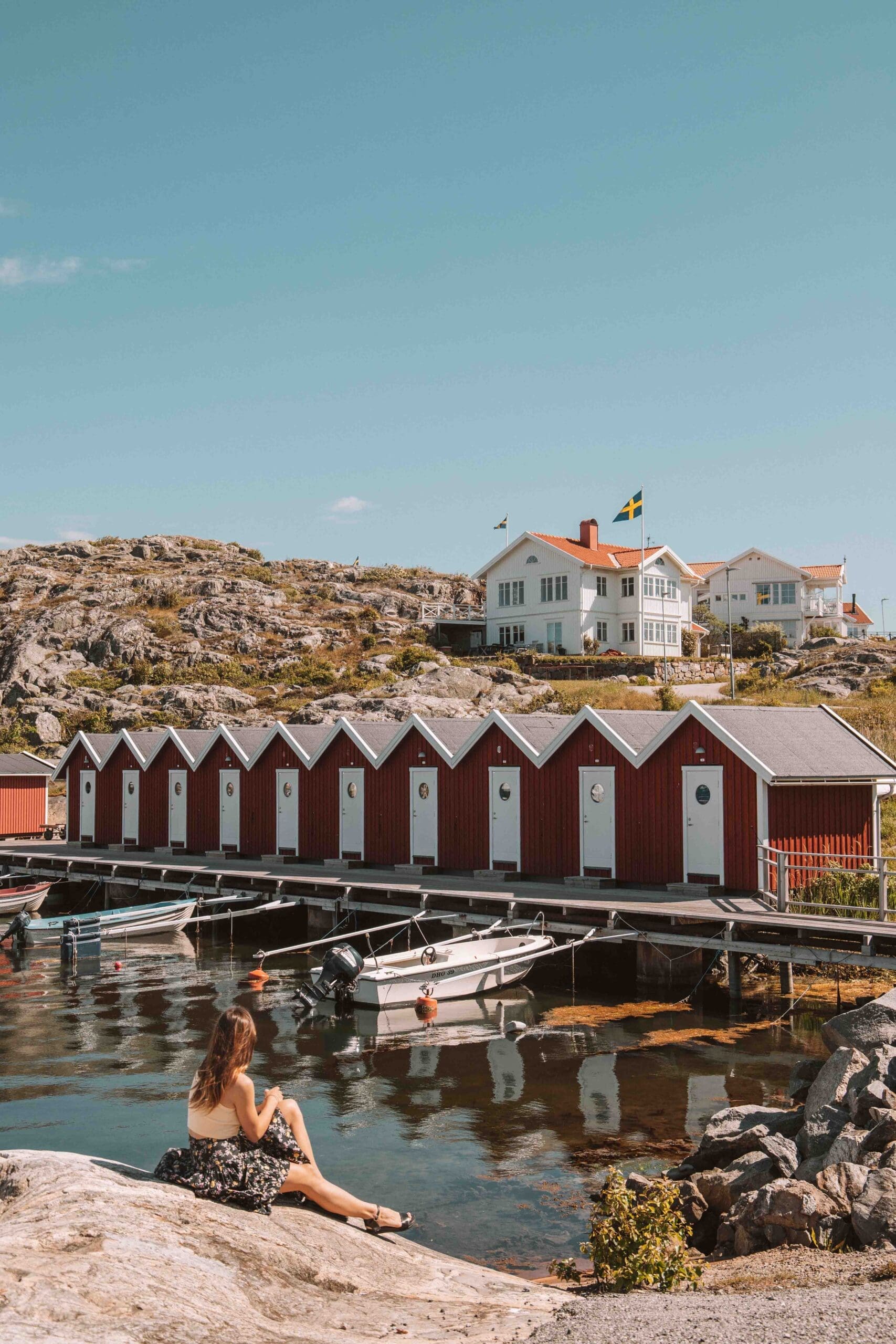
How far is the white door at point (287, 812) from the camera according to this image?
32625 mm

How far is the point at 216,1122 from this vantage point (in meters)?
7.97

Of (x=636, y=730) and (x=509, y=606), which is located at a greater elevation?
(x=509, y=606)

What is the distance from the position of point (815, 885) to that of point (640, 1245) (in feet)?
49.9

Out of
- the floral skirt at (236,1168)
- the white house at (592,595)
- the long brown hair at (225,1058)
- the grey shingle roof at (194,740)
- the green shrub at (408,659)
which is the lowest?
the floral skirt at (236,1168)

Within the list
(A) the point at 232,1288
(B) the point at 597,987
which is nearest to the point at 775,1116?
(A) the point at 232,1288

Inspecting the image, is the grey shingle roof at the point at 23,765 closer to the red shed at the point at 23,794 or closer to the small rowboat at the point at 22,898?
the red shed at the point at 23,794

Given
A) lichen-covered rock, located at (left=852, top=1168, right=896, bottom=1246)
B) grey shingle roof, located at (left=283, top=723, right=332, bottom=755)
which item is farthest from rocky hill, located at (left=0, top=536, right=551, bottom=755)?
lichen-covered rock, located at (left=852, top=1168, right=896, bottom=1246)

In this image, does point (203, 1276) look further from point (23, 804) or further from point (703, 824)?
point (23, 804)

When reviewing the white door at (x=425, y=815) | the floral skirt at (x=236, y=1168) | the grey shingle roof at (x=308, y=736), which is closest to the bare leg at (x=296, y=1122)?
the floral skirt at (x=236, y=1168)

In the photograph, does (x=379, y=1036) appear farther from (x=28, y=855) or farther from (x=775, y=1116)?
(x=28, y=855)

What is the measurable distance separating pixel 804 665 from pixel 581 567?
13.1m

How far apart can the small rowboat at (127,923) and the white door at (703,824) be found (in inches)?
518

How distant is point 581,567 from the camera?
62.5m

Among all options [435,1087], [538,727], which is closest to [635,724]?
[538,727]
